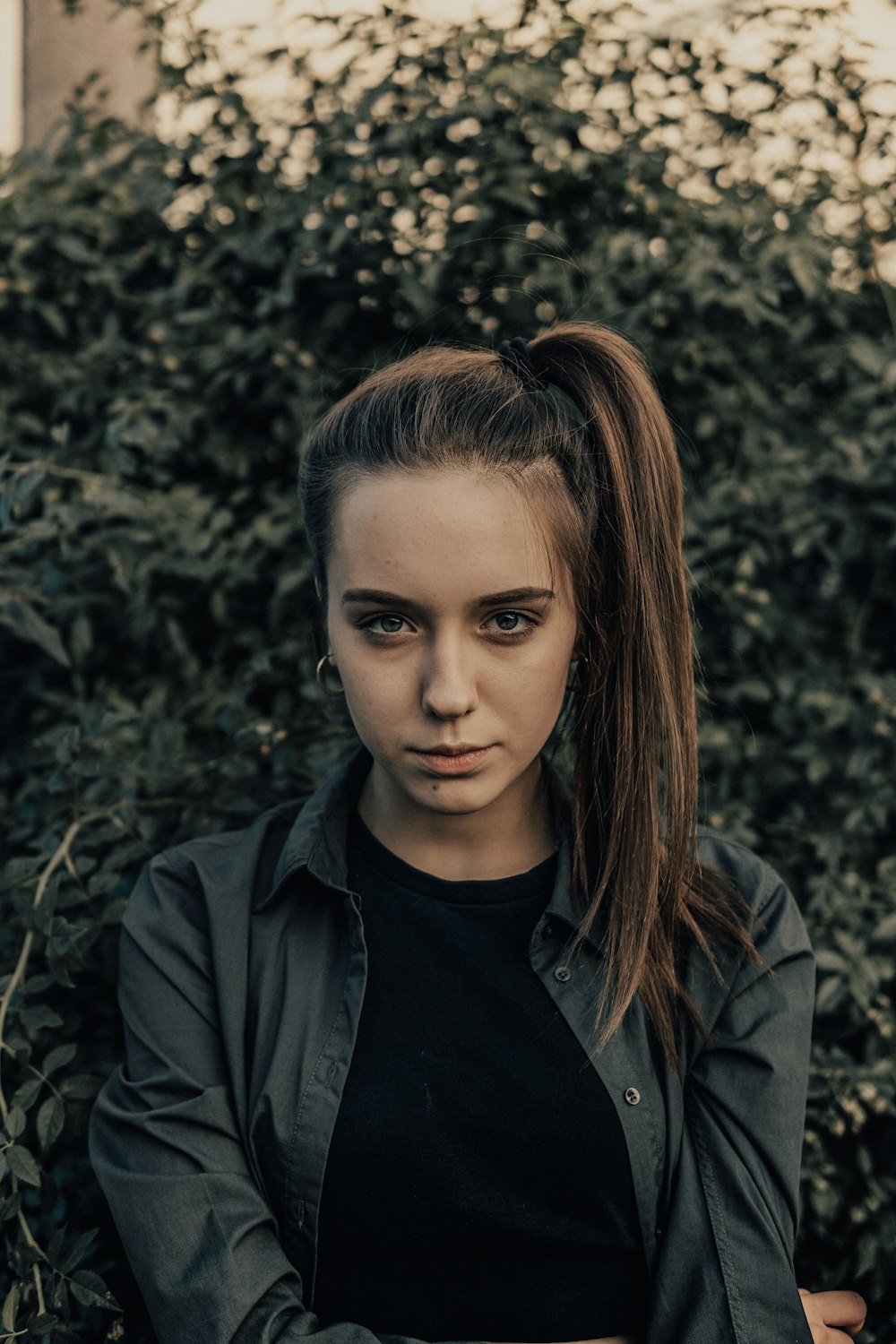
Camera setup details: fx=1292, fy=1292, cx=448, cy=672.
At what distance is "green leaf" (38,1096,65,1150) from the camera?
1758 mm

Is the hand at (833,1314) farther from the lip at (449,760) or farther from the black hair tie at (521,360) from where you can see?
the black hair tie at (521,360)

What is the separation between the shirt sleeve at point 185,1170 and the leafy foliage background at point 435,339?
0.48m

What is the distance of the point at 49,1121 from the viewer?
1.77 m

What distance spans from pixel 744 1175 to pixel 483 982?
0.41 m

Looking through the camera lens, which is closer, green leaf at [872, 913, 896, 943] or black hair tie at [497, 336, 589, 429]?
black hair tie at [497, 336, 589, 429]

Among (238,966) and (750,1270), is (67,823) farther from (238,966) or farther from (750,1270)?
(750,1270)

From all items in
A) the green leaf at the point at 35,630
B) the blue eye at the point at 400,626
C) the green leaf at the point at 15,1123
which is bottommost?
the green leaf at the point at 15,1123

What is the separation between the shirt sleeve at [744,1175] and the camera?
1616mm

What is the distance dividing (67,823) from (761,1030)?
3.69ft

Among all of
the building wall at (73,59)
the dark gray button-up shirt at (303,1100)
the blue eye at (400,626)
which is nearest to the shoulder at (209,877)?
the dark gray button-up shirt at (303,1100)

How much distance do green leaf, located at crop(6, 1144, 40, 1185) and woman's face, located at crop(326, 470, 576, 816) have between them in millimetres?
698

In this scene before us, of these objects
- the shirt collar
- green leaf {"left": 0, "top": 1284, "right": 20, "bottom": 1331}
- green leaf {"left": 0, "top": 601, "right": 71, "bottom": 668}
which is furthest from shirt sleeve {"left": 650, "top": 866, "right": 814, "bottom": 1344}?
green leaf {"left": 0, "top": 601, "right": 71, "bottom": 668}

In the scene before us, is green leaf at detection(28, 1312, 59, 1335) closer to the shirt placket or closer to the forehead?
the shirt placket

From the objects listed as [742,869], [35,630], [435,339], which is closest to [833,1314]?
[742,869]
